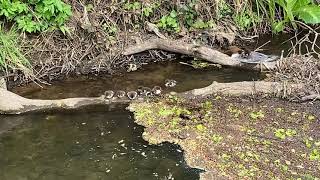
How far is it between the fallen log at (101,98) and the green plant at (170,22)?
73.8 inches

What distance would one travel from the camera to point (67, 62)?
8.03 m

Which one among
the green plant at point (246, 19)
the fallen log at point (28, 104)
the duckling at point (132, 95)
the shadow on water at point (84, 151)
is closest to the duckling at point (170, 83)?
the duckling at point (132, 95)

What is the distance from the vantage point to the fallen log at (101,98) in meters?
6.90

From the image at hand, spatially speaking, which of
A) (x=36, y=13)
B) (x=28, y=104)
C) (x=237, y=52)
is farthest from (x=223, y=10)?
(x=28, y=104)

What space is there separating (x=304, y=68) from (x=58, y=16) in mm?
3868

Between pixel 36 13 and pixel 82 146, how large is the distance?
2.75 m

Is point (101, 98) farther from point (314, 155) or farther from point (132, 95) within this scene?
point (314, 155)

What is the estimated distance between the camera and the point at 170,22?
8828 mm

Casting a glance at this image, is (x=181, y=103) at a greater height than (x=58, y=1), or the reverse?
(x=58, y=1)

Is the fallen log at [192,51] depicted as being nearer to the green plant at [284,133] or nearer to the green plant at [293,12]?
the green plant at [293,12]

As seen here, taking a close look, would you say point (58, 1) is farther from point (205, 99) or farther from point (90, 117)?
point (205, 99)

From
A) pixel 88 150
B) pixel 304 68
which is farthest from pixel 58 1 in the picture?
pixel 304 68

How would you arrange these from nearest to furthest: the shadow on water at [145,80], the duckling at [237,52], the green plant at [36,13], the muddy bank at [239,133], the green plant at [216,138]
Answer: the muddy bank at [239,133], the green plant at [216,138], the shadow on water at [145,80], the green plant at [36,13], the duckling at [237,52]

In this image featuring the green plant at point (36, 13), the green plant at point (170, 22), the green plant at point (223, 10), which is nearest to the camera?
the green plant at point (36, 13)
